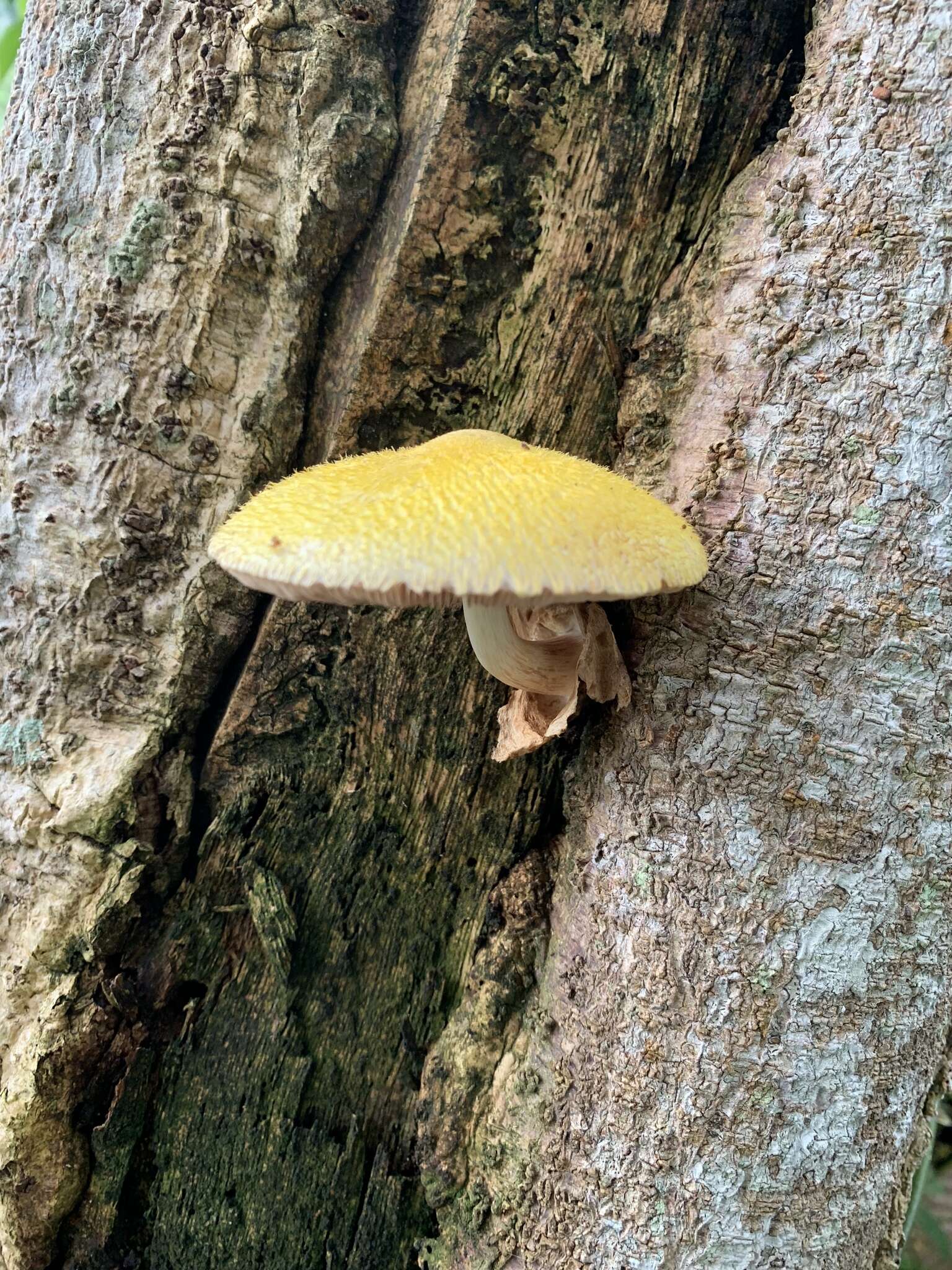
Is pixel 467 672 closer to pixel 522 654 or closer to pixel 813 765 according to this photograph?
pixel 522 654

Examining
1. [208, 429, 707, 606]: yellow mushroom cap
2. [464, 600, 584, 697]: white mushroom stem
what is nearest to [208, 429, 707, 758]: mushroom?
[208, 429, 707, 606]: yellow mushroom cap

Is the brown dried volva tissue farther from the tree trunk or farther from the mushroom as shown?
the mushroom

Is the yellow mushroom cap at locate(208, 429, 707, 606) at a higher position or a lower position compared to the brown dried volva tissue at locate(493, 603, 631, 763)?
higher

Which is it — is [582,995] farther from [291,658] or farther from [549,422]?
[549,422]

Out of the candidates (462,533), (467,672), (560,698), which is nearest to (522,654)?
(560,698)

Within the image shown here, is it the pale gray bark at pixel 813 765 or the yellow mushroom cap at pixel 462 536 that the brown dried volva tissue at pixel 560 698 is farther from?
the yellow mushroom cap at pixel 462 536

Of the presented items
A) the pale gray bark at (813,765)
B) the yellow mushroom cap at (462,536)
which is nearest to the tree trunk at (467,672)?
the pale gray bark at (813,765)

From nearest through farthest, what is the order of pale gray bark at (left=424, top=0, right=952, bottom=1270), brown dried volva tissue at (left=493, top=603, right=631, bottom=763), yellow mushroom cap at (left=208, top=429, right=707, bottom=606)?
1. yellow mushroom cap at (left=208, top=429, right=707, bottom=606)
2. pale gray bark at (left=424, top=0, right=952, bottom=1270)
3. brown dried volva tissue at (left=493, top=603, right=631, bottom=763)
